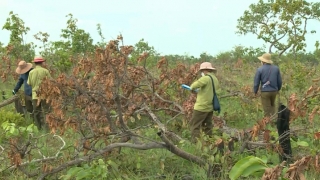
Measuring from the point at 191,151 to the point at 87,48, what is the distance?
305 inches

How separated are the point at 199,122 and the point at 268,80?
6.80 ft

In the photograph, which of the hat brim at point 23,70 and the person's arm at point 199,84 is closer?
the person's arm at point 199,84

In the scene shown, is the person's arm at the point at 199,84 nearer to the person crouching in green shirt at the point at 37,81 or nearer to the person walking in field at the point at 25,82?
the person crouching in green shirt at the point at 37,81

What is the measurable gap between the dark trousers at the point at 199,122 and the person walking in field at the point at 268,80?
5.60 ft

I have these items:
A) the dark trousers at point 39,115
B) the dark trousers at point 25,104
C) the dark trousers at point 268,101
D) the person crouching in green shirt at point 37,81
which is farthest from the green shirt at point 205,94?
the dark trousers at point 25,104

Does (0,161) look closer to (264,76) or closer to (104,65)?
(104,65)

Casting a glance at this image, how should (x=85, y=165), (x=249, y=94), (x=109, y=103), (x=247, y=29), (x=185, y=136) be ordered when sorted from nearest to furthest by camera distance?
(x=85, y=165) → (x=109, y=103) → (x=185, y=136) → (x=249, y=94) → (x=247, y=29)

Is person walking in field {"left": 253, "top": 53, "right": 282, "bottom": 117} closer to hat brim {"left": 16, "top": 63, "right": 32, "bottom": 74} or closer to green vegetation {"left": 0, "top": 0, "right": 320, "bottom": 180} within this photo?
green vegetation {"left": 0, "top": 0, "right": 320, "bottom": 180}

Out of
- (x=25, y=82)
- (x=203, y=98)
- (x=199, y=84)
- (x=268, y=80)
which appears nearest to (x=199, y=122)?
(x=203, y=98)

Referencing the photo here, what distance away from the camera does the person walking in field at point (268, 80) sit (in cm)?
783

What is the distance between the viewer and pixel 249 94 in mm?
9133

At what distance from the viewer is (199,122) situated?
6438 millimetres

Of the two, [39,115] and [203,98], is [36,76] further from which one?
[203,98]

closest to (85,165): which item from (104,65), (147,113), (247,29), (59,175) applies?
(59,175)
